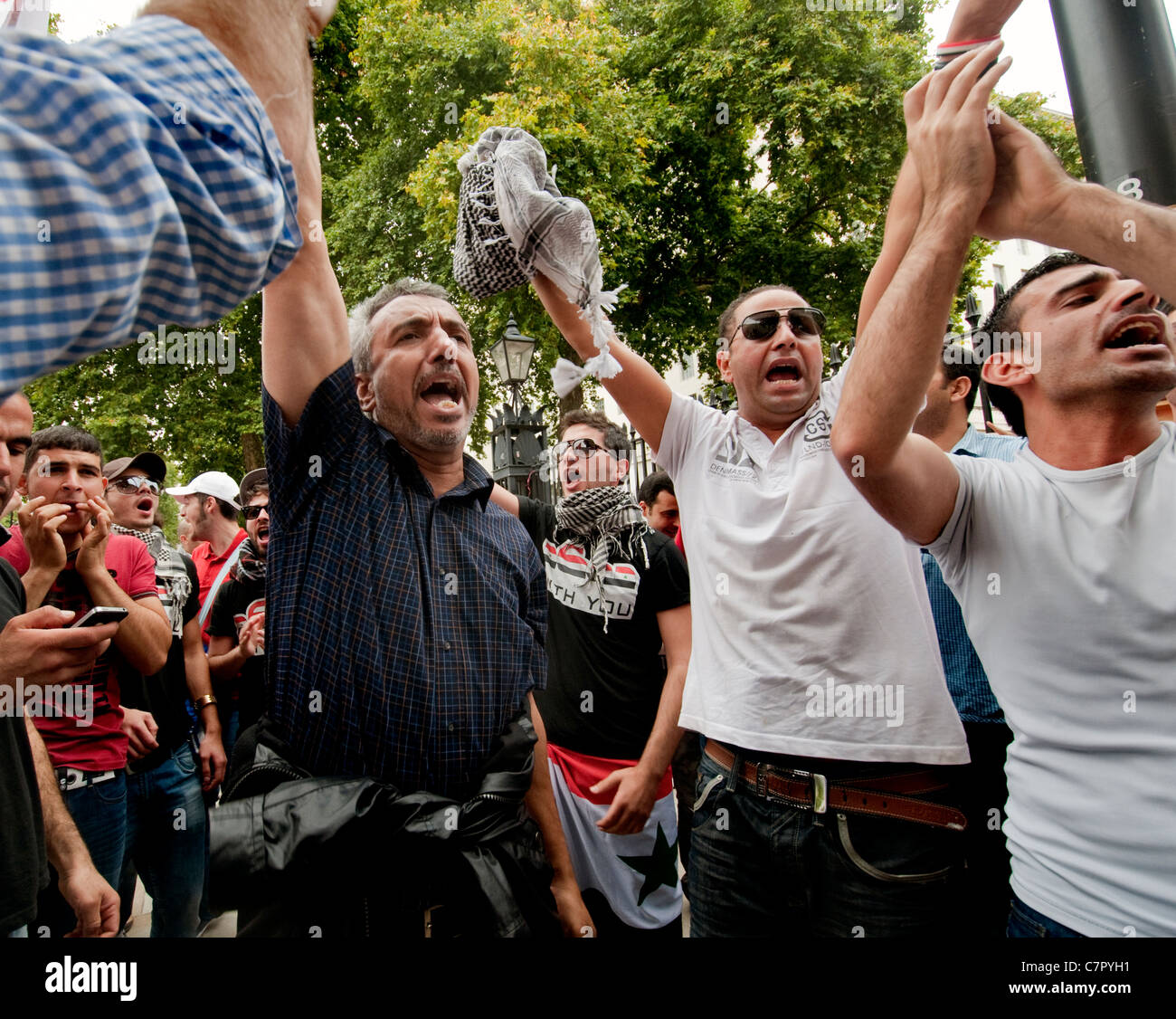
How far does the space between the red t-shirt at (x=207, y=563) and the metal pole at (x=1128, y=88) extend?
4591mm

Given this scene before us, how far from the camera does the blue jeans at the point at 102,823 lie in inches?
106

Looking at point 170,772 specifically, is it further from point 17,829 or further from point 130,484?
point 130,484

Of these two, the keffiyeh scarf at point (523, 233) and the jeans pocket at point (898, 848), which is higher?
the keffiyeh scarf at point (523, 233)

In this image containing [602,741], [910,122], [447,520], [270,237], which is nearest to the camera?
[270,237]

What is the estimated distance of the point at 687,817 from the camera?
12.3 ft

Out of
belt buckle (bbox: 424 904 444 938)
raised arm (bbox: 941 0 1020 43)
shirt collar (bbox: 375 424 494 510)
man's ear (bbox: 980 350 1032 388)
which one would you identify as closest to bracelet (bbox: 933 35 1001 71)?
raised arm (bbox: 941 0 1020 43)

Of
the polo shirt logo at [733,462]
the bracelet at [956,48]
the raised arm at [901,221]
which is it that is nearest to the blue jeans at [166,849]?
the polo shirt logo at [733,462]

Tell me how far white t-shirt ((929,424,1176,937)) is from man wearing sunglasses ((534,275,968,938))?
30 cm

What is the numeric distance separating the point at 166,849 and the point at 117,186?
11.7 ft

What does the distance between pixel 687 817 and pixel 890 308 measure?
319 centimetres

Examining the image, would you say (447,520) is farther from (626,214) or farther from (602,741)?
(626,214)

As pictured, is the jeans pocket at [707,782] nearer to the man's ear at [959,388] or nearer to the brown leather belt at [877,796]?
the brown leather belt at [877,796]

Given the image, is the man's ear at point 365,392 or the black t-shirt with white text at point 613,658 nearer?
the man's ear at point 365,392
